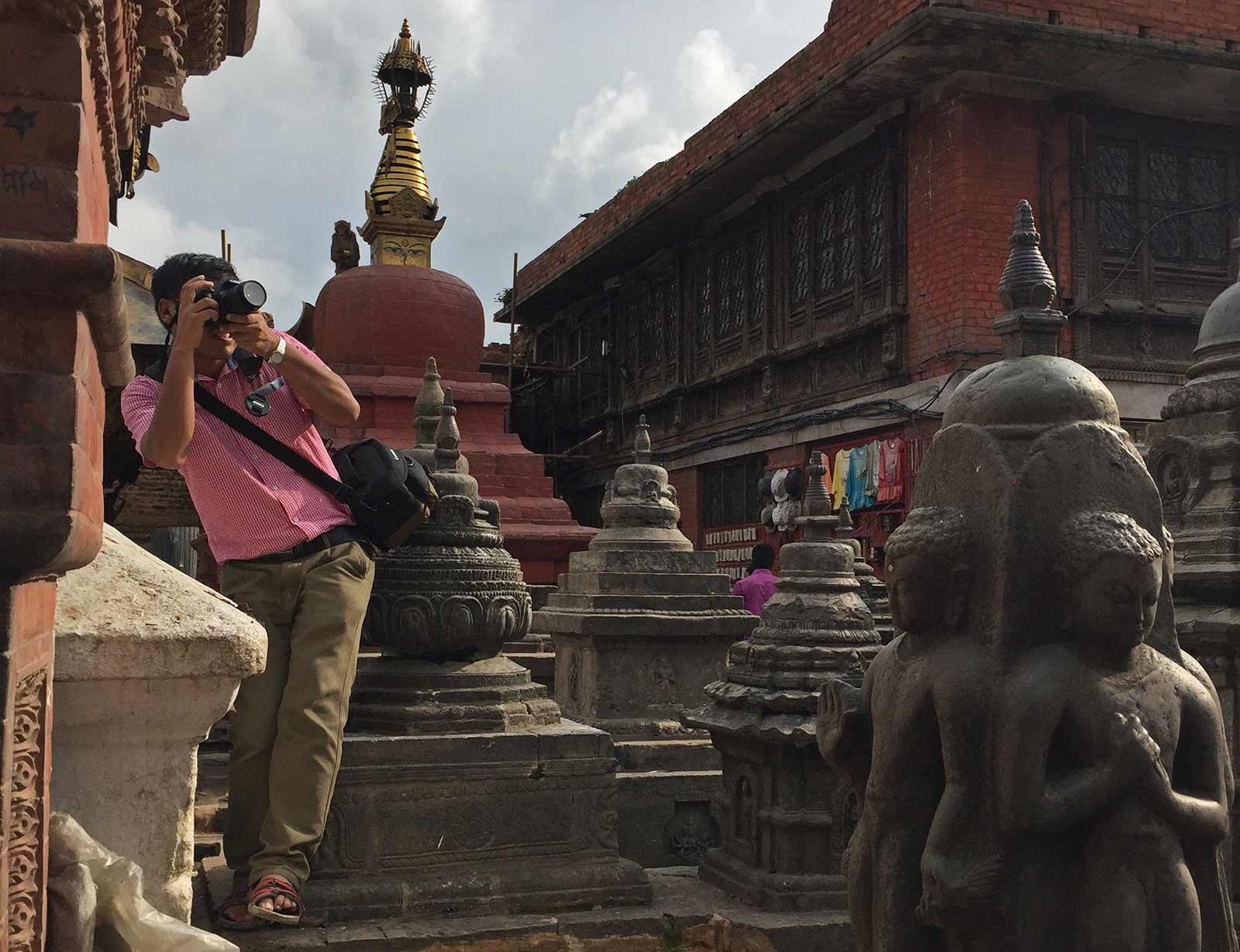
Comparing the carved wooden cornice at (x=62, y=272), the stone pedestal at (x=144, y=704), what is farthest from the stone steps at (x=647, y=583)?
the carved wooden cornice at (x=62, y=272)

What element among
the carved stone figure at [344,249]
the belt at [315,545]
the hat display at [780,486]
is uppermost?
the carved stone figure at [344,249]

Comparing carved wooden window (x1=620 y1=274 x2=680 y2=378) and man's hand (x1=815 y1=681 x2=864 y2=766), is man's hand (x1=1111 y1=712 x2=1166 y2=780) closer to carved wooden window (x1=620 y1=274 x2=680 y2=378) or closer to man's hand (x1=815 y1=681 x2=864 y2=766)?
man's hand (x1=815 y1=681 x2=864 y2=766)

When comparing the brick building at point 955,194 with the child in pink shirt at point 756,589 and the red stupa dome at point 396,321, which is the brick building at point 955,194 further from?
the red stupa dome at point 396,321

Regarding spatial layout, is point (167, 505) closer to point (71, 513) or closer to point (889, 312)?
point (889, 312)

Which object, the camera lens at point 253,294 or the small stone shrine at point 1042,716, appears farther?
the camera lens at point 253,294

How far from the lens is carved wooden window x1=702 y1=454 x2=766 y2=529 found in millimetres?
16641

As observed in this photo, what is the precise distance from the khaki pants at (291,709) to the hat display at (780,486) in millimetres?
11165

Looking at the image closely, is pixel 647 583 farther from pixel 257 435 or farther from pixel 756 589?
pixel 257 435

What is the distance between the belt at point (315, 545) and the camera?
390 cm

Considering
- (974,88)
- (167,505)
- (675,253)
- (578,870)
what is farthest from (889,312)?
(578,870)

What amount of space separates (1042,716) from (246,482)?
247cm

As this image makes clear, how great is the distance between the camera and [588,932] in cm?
418

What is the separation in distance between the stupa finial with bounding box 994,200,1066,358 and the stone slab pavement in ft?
7.75

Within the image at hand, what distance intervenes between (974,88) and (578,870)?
10193mm
